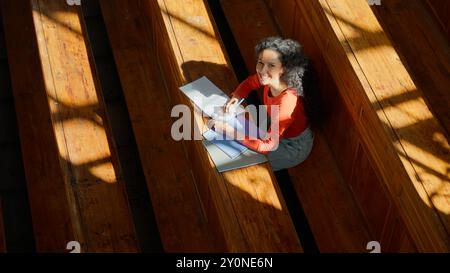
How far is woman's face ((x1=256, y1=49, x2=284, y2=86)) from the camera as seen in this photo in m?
4.70

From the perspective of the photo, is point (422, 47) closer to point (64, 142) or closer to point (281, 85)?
point (281, 85)

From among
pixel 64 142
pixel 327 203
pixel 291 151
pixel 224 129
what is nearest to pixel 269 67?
pixel 224 129

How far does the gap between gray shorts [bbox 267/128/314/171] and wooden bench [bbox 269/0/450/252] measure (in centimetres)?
21

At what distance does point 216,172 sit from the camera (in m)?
4.63

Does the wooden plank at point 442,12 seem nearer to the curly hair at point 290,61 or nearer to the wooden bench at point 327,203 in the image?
the wooden bench at point 327,203

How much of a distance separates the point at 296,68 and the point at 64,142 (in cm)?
133

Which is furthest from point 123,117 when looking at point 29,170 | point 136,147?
point 29,170

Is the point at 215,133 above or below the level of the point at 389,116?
above

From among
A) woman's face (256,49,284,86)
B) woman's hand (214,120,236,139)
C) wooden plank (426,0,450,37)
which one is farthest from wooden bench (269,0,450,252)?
wooden plank (426,0,450,37)

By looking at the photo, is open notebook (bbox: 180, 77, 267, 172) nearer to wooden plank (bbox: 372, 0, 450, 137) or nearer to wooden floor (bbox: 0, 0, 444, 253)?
wooden floor (bbox: 0, 0, 444, 253)

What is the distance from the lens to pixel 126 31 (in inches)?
233

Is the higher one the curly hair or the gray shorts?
the curly hair

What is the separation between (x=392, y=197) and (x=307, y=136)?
67 cm

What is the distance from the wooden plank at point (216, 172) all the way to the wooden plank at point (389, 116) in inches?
21.5
